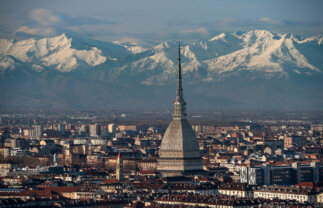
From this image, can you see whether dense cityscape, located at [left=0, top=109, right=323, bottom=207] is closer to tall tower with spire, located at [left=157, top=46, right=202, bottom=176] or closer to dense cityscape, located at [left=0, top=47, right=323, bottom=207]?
dense cityscape, located at [left=0, top=47, right=323, bottom=207]

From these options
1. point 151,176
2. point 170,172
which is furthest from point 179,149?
point 151,176

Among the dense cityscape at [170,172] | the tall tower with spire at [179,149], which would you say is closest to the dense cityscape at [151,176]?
the dense cityscape at [170,172]

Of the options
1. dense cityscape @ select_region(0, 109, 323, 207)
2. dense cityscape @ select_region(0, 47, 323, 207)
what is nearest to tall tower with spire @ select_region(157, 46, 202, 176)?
dense cityscape @ select_region(0, 47, 323, 207)

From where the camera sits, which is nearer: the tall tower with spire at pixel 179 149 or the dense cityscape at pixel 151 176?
the dense cityscape at pixel 151 176

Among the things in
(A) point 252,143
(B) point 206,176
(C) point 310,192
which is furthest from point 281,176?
(A) point 252,143

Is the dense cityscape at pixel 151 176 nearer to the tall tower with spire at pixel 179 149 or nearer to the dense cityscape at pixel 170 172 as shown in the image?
the dense cityscape at pixel 170 172

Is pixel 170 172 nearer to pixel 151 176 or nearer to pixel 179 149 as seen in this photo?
pixel 151 176

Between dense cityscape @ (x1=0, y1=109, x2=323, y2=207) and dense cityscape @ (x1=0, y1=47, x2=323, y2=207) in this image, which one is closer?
dense cityscape @ (x1=0, y1=109, x2=323, y2=207)

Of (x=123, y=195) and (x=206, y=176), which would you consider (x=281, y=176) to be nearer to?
(x=206, y=176)
